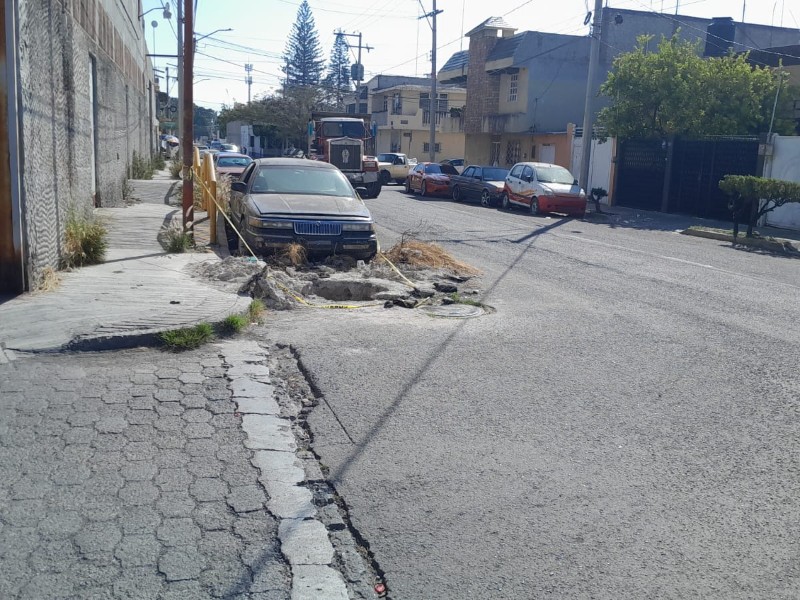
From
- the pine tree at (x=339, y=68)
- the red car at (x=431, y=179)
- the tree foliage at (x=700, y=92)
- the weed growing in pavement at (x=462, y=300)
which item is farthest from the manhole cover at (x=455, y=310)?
the pine tree at (x=339, y=68)

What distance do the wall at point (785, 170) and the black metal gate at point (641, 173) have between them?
15.1 feet

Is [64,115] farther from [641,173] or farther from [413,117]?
[413,117]

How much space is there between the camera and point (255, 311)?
8.77 meters

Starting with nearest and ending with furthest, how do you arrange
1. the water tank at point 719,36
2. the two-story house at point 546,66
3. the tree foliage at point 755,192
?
1. the tree foliage at point 755,192
2. the water tank at point 719,36
3. the two-story house at point 546,66

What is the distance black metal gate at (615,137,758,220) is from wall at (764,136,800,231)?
0.66 meters

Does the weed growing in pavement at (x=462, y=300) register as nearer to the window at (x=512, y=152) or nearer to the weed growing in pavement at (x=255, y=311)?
the weed growing in pavement at (x=255, y=311)

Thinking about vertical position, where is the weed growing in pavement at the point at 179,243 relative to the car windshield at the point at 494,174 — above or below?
below

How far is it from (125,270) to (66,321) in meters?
3.03

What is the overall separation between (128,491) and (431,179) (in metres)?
30.4

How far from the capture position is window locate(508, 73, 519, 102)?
152ft

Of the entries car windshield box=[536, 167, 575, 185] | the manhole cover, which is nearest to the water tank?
car windshield box=[536, 167, 575, 185]

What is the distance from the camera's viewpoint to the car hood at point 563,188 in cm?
2573

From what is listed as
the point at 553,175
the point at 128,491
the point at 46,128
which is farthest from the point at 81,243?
the point at 553,175

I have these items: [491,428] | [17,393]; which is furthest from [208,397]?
[491,428]
